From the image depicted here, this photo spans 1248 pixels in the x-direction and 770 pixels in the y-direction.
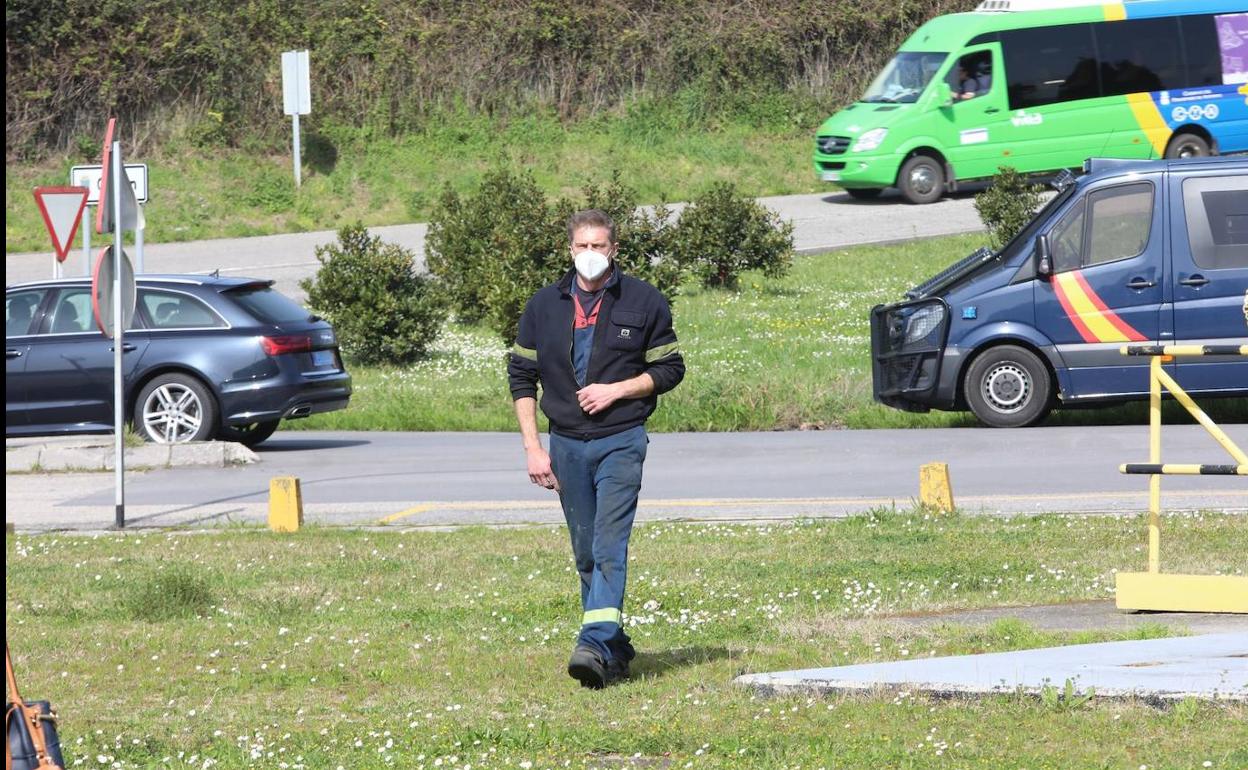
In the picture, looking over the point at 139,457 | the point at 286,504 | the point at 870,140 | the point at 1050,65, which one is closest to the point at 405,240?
the point at 870,140

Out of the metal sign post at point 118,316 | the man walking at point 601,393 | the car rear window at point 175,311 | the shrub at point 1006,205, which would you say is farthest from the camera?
the shrub at point 1006,205

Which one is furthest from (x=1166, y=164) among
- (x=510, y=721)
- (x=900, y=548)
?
(x=510, y=721)

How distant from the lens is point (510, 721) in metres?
6.43

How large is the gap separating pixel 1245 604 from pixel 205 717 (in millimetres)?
4215

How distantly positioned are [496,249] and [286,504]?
12086 millimetres

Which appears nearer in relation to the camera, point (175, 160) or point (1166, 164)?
point (1166, 164)

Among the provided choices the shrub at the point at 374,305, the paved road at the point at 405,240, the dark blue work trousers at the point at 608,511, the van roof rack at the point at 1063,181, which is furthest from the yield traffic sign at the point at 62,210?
the dark blue work trousers at the point at 608,511

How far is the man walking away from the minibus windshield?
24849 mm

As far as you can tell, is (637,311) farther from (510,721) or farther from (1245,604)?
(1245,604)

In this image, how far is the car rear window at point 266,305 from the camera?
1692cm

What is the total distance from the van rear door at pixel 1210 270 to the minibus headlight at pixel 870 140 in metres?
15.4

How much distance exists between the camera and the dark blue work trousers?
6930 mm

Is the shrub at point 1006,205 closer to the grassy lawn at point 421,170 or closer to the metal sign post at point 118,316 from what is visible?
the grassy lawn at point 421,170

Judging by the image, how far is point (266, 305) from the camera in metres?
17.1
